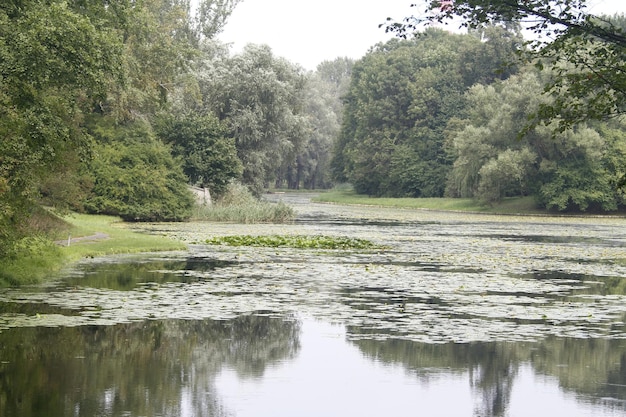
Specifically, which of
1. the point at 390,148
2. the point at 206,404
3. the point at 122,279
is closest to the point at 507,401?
the point at 206,404

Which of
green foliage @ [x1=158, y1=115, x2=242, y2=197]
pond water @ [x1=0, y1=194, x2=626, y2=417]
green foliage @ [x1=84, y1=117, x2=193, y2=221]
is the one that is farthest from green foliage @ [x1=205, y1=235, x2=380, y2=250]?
green foliage @ [x1=158, y1=115, x2=242, y2=197]

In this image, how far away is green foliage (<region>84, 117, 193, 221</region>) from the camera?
49031mm

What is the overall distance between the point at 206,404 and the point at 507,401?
11.0 ft

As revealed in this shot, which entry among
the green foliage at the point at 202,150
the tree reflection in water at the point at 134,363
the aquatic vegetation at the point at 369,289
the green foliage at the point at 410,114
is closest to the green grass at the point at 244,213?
the green foliage at the point at 202,150

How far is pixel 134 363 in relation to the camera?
1255 cm

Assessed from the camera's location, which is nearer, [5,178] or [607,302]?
[5,178]

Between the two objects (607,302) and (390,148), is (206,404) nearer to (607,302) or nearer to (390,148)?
(607,302)

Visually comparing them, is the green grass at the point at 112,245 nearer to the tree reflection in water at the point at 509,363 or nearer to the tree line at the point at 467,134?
the tree reflection in water at the point at 509,363

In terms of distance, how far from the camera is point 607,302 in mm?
19938

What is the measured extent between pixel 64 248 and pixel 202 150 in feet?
104

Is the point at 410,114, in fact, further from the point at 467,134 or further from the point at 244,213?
the point at 244,213

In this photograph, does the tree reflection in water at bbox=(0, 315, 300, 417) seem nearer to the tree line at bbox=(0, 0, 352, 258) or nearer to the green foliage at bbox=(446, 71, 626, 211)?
the tree line at bbox=(0, 0, 352, 258)

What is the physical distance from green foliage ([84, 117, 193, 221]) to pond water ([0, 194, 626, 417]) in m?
22.8

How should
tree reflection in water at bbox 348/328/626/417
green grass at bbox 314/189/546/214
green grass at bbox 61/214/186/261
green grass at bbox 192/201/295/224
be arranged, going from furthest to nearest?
1. green grass at bbox 314/189/546/214
2. green grass at bbox 192/201/295/224
3. green grass at bbox 61/214/186/261
4. tree reflection in water at bbox 348/328/626/417
